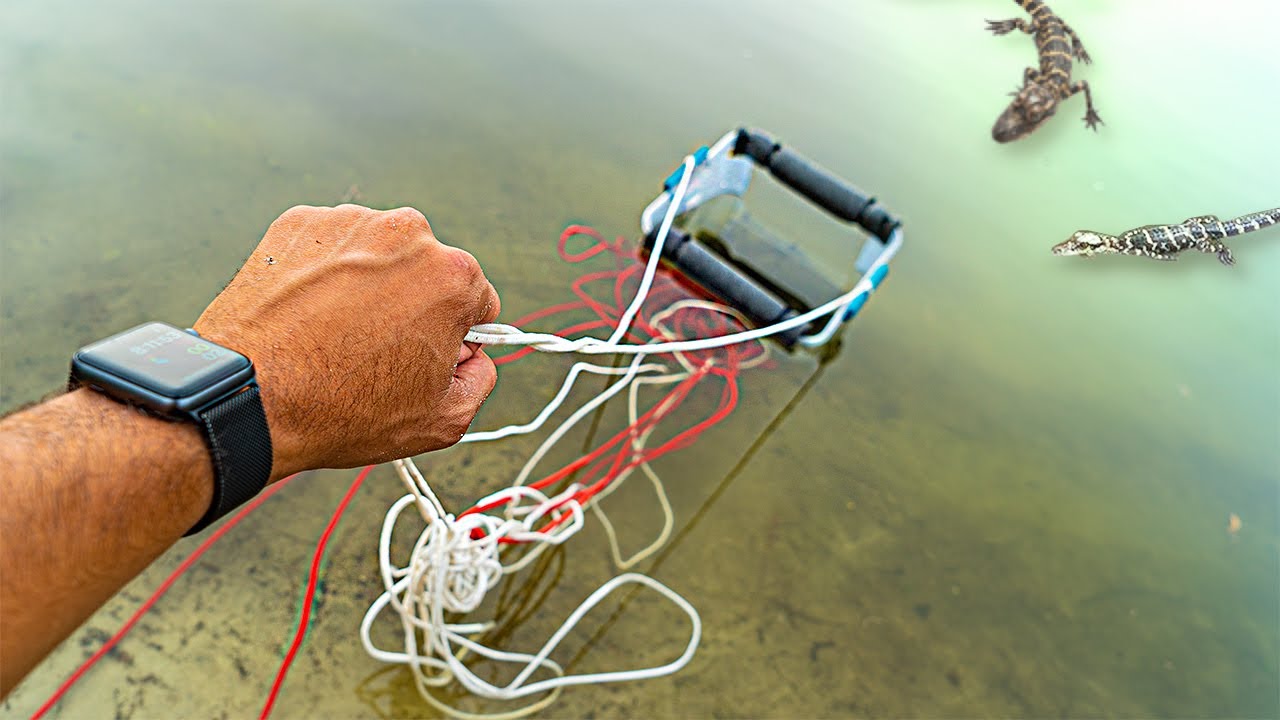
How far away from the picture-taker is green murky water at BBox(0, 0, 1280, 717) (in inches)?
46.6

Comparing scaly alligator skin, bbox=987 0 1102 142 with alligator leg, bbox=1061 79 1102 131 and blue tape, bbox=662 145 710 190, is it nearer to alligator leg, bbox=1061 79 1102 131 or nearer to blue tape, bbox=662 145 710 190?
alligator leg, bbox=1061 79 1102 131

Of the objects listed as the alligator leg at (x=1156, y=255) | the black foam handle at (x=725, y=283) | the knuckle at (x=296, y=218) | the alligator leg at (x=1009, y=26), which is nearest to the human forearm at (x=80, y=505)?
the knuckle at (x=296, y=218)

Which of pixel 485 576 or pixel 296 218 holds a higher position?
pixel 296 218

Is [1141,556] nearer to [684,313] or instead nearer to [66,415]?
[684,313]

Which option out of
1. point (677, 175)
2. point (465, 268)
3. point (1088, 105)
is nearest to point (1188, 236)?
point (1088, 105)

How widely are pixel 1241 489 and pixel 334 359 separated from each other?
1.73 metres

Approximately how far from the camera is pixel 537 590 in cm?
133

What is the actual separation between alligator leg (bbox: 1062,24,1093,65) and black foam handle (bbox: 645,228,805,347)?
2.14 feet

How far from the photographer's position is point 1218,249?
31.3 inches

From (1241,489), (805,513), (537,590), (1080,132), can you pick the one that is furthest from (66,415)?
(1241,489)

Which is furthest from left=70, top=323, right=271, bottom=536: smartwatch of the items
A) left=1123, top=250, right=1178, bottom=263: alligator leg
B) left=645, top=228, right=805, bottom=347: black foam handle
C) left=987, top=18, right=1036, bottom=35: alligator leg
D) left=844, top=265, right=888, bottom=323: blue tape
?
left=987, top=18, right=1036, bottom=35: alligator leg

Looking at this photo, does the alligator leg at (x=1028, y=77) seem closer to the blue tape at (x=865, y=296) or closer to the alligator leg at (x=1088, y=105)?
the alligator leg at (x=1088, y=105)

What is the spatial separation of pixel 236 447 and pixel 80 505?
102 millimetres

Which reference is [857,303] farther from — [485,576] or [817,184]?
[485,576]
